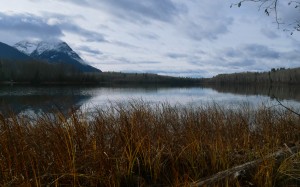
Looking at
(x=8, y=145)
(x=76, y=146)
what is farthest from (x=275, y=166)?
(x=8, y=145)

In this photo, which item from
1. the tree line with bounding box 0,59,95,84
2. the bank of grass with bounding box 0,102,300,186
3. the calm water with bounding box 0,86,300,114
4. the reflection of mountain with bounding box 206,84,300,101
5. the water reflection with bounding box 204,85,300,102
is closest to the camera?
the bank of grass with bounding box 0,102,300,186

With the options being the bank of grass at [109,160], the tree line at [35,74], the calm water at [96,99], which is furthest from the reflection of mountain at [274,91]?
the tree line at [35,74]

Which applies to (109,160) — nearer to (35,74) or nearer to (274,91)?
(274,91)

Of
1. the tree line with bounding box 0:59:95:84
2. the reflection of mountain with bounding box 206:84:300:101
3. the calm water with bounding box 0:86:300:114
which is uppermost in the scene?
the tree line with bounding box 0:59:95:84

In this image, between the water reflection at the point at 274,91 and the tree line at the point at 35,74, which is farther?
the tree line at the point at 35,74

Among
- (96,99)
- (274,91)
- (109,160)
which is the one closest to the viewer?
(109,160)

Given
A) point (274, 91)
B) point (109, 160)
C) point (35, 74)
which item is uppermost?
point (35, 74)

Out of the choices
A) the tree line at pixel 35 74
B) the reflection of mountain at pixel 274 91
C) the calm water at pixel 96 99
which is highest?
the tree line at pixel 35 74

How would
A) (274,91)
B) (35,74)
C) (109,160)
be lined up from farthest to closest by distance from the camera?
(35,74) → (274,91) → (109,160)

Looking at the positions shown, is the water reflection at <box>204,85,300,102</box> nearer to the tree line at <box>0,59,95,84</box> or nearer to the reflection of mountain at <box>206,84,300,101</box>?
the reflection of mountain at <box>206,84,300,101</box>

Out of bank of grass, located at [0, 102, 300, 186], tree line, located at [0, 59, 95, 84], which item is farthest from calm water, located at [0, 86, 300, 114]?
tree line, located at [0, 59, 95, 84]

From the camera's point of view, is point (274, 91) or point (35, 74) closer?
point (274, 91)

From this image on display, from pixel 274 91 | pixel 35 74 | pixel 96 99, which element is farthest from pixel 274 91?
pixel 35 74

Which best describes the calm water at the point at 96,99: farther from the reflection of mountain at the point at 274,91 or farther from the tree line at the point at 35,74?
the tree line at the point at 35,74
